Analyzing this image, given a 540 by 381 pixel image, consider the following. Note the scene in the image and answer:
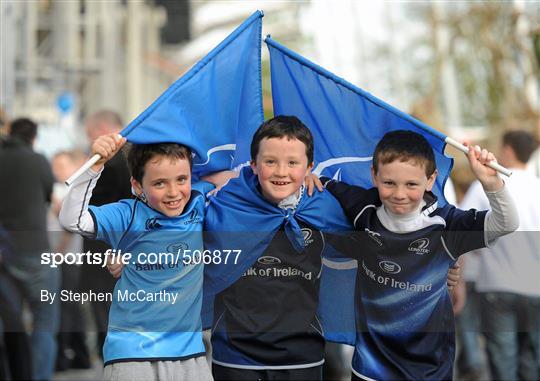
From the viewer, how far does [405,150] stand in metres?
5.56

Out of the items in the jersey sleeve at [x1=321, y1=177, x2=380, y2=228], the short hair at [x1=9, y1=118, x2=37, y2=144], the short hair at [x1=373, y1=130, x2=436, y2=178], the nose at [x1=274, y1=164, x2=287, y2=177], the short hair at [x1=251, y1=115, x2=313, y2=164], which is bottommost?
the jersey sleeve at [x1=321, y1=177, x2=380, y2=228]

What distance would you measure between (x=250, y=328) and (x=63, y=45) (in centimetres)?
2062

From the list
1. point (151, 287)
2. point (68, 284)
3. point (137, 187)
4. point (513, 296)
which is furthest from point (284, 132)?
point (513, 296)

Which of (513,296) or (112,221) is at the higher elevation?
(112,221)

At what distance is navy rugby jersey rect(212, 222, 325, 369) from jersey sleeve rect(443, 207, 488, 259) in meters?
0.65

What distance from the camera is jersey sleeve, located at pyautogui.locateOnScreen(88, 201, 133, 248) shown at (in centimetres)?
535

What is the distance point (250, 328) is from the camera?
18.5 feet

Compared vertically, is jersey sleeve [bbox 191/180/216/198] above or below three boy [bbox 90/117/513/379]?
above

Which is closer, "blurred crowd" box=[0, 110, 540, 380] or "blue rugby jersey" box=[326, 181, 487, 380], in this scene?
"blue rugby jersey" box=[326, 181, 487, 380]

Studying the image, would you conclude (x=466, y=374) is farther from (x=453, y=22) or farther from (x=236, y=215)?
(x=453, y=22)

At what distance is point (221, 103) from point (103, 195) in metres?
1.43

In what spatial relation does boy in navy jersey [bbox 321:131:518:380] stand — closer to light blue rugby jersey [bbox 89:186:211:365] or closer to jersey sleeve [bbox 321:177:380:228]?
jersey sleeve [bbox 321:177:380:228]

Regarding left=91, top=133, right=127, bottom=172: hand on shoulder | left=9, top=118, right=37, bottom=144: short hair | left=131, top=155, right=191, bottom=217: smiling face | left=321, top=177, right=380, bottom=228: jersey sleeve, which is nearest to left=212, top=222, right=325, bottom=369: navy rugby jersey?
left=321, top=177, right=380, bottom=228: jersey sleeve

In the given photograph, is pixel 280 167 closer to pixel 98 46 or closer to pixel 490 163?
pixel 490 163
